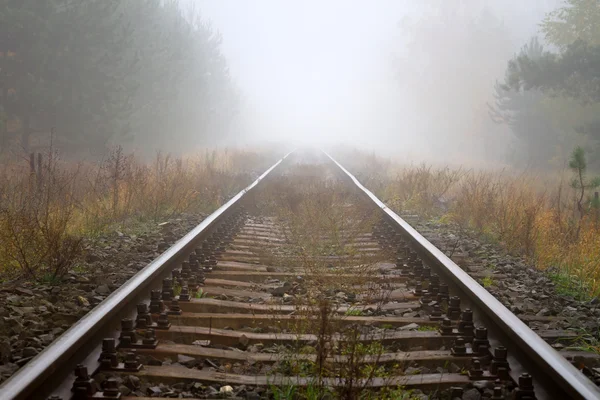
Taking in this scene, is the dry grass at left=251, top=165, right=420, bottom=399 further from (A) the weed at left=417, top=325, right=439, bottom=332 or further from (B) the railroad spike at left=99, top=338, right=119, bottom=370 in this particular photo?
(B) the railroad spike at left=99, top=338, right=119, bottom=370

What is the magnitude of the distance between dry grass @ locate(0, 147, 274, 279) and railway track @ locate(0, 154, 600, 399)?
113 centimetres

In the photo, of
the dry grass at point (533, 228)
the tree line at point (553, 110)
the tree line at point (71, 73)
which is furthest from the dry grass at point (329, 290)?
the tree line at point (553, 110)

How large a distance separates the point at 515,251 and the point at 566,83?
13953 millimetres

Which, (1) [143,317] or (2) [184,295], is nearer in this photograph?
(1) [143,317]

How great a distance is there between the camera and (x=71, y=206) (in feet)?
26.0

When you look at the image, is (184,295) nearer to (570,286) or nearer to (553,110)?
(570,286)

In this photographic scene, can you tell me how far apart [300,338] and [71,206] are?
203 inches

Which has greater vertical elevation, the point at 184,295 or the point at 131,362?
the point at 184,295

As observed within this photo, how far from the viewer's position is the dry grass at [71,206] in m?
5.50

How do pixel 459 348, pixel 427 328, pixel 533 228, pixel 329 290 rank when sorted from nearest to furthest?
pixel 459 348 → pixel 427 328 → pixel 329 290 → pixel 533 228

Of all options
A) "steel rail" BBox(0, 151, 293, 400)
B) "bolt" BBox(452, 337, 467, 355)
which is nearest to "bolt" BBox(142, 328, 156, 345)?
"steel rail" BBox(0, 151, 293, 400)

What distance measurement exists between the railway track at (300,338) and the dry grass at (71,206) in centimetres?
113

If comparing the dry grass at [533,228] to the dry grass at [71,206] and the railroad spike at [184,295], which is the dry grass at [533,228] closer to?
the railroad spike at [184,295]

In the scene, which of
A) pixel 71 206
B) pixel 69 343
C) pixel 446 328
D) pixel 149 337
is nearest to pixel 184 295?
pixel 149 337
